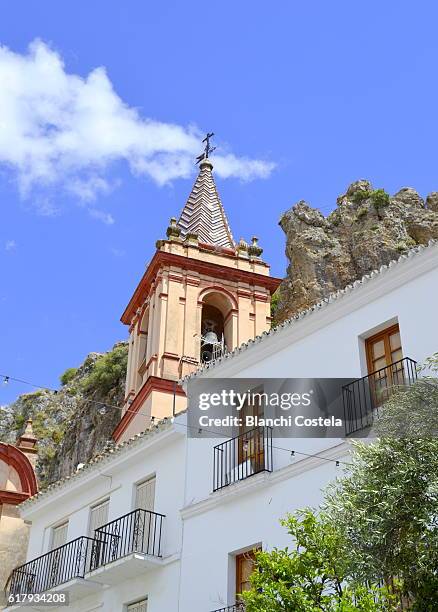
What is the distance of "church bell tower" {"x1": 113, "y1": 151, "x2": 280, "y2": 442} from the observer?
27.7m

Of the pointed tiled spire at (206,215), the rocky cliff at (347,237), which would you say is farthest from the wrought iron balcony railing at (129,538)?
the rocky cliff at (347,237)

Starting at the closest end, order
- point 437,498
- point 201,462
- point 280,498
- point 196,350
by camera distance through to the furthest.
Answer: point 437,498, point 280,498, point 201,462, point 196,350

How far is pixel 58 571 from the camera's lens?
18.7m

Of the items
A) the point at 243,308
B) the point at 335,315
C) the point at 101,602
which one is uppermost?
the point at 243,308

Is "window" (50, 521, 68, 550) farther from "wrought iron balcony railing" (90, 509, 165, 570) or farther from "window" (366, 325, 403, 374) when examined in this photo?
"window" (366, 325, 403, 374)

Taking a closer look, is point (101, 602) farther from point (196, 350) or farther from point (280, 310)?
point (280, 310)

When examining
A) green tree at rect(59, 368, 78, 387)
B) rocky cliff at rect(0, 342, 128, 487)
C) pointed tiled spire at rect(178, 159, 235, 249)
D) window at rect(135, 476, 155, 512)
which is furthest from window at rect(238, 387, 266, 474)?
green tree at rect(59, 368, 78, 387)

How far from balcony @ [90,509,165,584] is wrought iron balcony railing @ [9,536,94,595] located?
498 mm

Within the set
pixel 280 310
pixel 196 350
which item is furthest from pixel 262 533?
pixel 280 310

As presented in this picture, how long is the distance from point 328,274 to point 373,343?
2842cm

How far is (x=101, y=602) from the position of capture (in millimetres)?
17562

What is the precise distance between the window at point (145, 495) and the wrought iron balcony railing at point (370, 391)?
520cm

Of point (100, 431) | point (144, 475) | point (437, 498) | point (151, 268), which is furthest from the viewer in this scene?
point (100, 431)

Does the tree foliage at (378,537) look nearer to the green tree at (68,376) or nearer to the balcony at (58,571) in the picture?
the balcony at (58,571)
